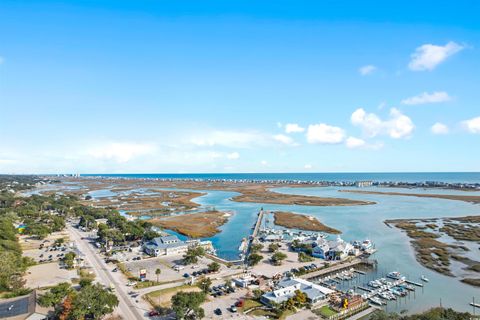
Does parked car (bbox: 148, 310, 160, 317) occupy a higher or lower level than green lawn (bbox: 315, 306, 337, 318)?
higher

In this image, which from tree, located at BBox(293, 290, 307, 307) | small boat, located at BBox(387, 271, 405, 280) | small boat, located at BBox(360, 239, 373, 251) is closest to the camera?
tree, located at BBox(293, 290, 307, 307)

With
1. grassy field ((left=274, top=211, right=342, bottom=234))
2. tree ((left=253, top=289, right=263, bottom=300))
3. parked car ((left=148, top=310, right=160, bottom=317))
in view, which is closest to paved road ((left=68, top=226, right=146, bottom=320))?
parked car ((left=148, top=310, right=160, bottom=317))

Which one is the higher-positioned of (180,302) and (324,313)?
(180,302)

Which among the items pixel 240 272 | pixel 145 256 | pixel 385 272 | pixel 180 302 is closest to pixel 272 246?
pixel 240 272

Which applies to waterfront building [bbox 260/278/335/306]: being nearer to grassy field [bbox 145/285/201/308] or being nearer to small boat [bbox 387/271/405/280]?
grassy field [bbox 145/285/201/308]

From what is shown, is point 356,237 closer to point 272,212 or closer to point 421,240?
point 421,240
